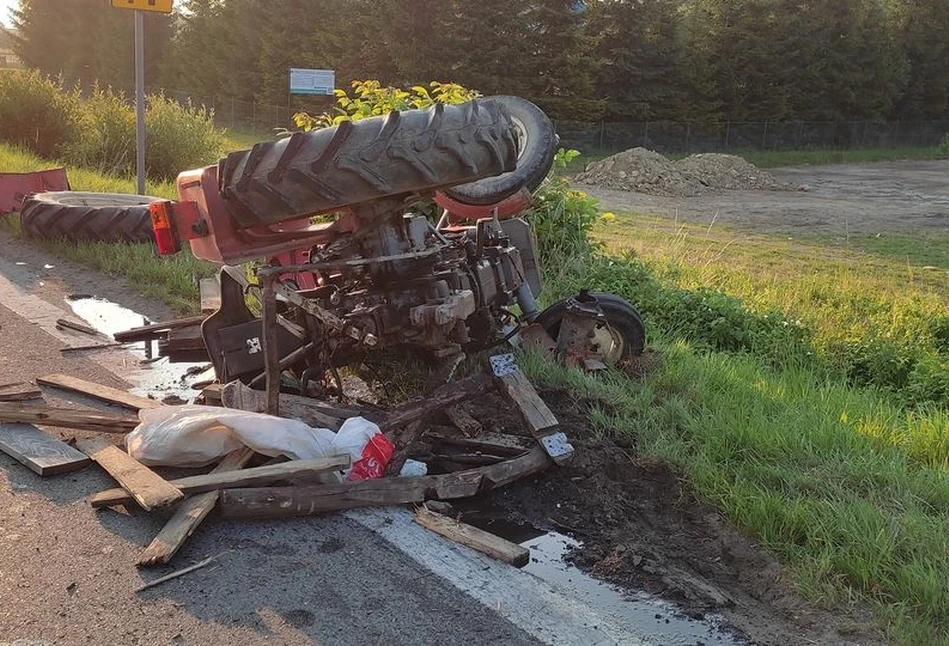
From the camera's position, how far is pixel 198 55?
43.6 meters

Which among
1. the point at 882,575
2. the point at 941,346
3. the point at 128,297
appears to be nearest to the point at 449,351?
the point at 882,575

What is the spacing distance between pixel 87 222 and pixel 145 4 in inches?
101

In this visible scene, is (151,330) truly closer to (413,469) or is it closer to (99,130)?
(413,469)

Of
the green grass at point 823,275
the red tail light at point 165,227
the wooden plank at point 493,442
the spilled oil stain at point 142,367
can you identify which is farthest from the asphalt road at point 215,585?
the green grass at point 823,275

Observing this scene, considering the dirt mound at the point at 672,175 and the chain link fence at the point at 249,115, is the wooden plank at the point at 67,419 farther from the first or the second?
the chain link fence at the point at 249,115

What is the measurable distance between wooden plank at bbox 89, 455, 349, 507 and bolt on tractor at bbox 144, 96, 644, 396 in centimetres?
60

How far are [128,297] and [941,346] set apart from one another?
6.83m

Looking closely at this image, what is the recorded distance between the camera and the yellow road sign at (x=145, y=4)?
928 cm

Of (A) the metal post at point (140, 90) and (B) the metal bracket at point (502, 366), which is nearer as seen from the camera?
(B) the metal bracket at point (502, 366)

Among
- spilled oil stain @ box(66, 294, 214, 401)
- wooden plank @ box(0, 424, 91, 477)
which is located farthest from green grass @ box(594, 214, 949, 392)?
wooden plank @ box(0, 424, 91, 477)

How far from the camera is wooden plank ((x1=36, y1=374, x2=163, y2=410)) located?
4.61 metres

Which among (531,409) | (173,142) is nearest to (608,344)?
(531,409)

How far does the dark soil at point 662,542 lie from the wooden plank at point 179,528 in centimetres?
115

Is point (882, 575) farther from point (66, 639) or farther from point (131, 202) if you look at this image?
point (131, 202)
